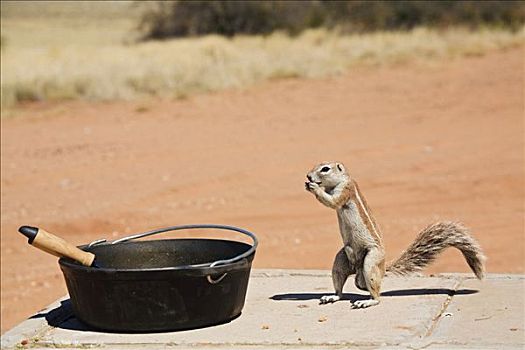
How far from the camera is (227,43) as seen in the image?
28.7m

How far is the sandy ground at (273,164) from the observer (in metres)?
10.7

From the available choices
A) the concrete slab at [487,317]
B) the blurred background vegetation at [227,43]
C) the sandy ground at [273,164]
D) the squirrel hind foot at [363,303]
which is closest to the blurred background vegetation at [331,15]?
the blurred background vegetation at [227,43]

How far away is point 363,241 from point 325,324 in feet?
1.62

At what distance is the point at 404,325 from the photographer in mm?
5250

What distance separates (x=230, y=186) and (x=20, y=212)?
8.62 ft

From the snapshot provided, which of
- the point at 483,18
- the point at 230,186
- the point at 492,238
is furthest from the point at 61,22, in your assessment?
the point at 492,238

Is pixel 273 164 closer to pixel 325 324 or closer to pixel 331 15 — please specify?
pixel 325 324

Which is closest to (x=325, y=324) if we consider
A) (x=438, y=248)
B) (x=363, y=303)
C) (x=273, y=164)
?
(x=363, y=303)

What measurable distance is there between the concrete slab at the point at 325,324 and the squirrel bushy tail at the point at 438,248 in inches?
6.9

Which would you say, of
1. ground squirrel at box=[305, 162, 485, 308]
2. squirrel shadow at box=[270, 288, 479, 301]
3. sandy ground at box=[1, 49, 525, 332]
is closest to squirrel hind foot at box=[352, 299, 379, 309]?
ground squirrel at box=[305, 162, 485, 308]

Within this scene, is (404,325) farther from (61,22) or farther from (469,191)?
(61,22)

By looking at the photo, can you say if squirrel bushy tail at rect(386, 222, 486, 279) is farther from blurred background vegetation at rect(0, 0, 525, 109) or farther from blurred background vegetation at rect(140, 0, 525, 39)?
blurred background vegetation at rect(140, 0, 525, 39)

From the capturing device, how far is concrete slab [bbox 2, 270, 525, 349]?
5.00 m

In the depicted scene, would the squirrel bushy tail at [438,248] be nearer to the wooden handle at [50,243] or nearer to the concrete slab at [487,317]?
the concrete slab at [487,317]
